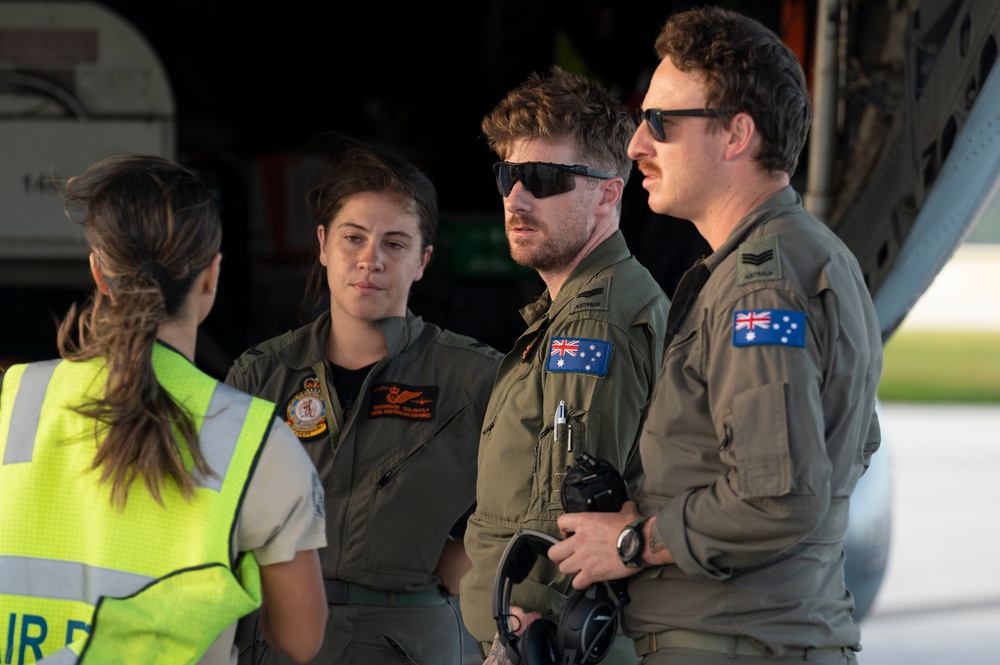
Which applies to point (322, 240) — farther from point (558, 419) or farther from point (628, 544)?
point (628, 544)

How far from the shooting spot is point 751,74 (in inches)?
65.9

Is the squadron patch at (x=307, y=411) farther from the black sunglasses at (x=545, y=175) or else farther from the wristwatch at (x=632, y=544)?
the wristwatch at (x=632, y=544)

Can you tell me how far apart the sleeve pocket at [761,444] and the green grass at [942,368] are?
794 inches

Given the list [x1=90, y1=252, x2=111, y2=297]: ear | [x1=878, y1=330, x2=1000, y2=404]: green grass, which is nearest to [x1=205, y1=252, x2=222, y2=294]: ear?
[x1=90, y1=252, x2=111, y2=297]: ear

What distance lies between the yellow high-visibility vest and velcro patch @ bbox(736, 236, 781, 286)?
67 centimetres

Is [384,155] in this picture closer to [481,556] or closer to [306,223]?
[481,556]

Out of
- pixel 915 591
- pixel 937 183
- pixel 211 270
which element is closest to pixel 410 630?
pixel 211 270

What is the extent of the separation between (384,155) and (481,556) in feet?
2.92

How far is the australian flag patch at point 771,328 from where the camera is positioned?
5.01 feet

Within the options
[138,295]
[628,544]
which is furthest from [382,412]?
[138,295]

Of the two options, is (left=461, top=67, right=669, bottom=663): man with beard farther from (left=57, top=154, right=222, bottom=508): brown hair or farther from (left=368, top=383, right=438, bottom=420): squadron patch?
(left=57, top=154, right=222, bottom=508): brown hair

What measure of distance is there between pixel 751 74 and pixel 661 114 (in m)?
0.14

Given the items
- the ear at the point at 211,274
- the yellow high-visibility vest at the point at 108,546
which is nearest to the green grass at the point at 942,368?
the ear at the point at 211,274

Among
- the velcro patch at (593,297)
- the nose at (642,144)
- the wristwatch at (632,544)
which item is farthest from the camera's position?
the velcro patch at (593,297)
